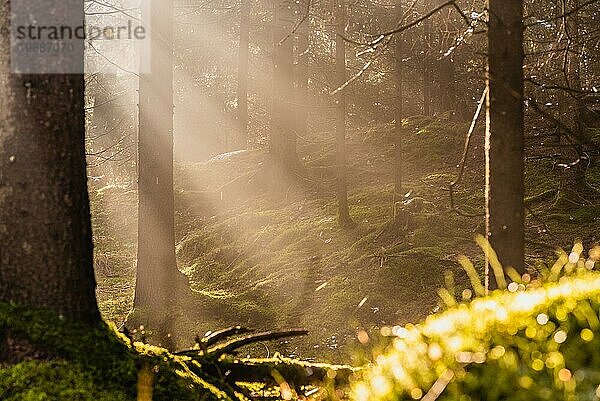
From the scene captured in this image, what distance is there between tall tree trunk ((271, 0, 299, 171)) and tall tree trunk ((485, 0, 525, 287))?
11807 mm

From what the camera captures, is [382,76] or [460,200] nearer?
[460,200]

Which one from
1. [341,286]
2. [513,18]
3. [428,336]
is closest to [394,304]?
[341,286]

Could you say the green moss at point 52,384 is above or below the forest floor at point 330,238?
above

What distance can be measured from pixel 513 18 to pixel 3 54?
374 cm

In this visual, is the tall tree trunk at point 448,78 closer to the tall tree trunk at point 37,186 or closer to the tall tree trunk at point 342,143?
the tall tree trunk at point 342,143

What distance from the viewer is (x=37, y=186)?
351 cm

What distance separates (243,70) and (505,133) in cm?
1901

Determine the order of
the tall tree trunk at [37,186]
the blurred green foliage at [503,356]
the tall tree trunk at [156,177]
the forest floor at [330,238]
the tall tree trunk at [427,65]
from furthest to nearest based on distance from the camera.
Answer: the tall tree trunk at [427,65]
the forest floor at [330,238]
the tall tree trunk at [156,177]
the tall tree trunk at [37,186]
the blurred green foliage at [503,356]

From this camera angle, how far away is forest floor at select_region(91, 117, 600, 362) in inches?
441

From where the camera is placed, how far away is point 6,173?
11.5 feet

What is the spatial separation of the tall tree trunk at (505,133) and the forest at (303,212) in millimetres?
17

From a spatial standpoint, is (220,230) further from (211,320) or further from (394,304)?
(394,304)

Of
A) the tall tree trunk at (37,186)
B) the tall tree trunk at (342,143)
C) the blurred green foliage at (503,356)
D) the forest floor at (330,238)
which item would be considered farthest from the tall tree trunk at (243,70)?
the blurred green foliage at (503,356)

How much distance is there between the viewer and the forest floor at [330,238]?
36.8 ft
